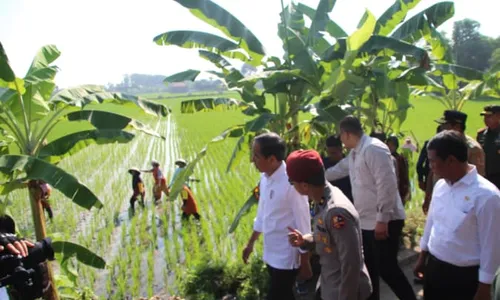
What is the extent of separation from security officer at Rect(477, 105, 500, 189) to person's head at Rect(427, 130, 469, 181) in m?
2.72

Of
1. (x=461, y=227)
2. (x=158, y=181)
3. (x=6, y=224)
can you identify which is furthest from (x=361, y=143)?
(x=158, y=181)

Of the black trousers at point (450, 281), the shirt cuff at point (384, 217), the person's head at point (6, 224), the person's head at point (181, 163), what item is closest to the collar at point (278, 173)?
the shirt cuff at point (384, 217)

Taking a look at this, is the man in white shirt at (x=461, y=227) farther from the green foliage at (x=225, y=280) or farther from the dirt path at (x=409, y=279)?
the green foliage at (x=225, y=280)

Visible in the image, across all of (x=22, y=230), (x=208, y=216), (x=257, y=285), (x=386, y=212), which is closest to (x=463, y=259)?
(x=386, y=212)

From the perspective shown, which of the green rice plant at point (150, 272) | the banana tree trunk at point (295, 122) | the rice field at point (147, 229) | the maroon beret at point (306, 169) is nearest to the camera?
the maroon beret at point (306, 169)

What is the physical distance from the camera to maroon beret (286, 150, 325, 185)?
6.38 feet

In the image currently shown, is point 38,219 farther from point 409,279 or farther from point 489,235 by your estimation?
point 409,279

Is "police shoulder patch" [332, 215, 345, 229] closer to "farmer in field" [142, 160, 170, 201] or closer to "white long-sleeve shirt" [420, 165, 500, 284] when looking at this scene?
"white long-sleeve shirt" [420, 165, 500, 284]

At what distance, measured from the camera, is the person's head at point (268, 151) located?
2438 mm

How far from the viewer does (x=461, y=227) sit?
195 centimetres

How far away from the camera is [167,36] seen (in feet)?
14.1

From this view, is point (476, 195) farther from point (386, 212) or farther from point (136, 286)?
point (136, 286)

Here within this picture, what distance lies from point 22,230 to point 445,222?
6497mm

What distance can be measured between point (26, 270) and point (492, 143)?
430 centimetres
